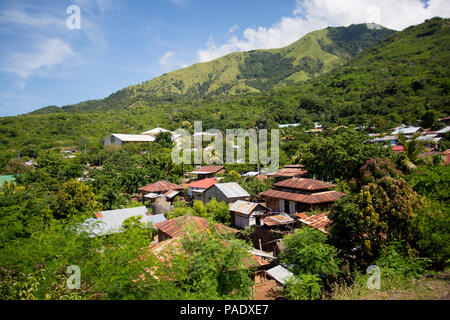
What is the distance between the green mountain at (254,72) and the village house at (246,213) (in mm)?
108456

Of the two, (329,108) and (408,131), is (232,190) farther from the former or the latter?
(329,108)

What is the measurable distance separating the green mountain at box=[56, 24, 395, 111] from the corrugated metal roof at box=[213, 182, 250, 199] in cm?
10455

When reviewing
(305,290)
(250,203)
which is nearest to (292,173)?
(250,203)

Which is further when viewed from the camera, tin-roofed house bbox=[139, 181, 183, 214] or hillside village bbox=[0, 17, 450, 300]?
tin-roofed house bbox=[139, 181, 183, 214]

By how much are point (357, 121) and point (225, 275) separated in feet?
186

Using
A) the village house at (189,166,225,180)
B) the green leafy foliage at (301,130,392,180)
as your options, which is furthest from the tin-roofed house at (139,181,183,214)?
the green leafy foliage at (301,130,392,180)

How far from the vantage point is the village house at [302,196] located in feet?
60.0

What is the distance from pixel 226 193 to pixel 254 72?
543 feet

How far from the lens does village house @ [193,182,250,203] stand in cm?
2267

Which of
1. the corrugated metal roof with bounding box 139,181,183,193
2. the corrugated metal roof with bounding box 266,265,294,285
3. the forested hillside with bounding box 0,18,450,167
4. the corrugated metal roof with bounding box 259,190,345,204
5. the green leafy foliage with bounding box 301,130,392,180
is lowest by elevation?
the corrugated metal roof with bounding box 266,265,294,285

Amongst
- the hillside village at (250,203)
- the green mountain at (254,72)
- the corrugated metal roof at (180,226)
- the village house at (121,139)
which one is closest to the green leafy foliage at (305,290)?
the hillside village at (250,203)

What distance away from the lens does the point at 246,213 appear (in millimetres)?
19031

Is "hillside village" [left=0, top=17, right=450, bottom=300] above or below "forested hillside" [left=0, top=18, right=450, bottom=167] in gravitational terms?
below

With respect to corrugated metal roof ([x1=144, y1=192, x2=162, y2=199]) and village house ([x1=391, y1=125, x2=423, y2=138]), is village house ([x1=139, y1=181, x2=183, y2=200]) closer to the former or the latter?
corrugated metal roof ([x1=144, y1=192, x2=162, y2=199])
